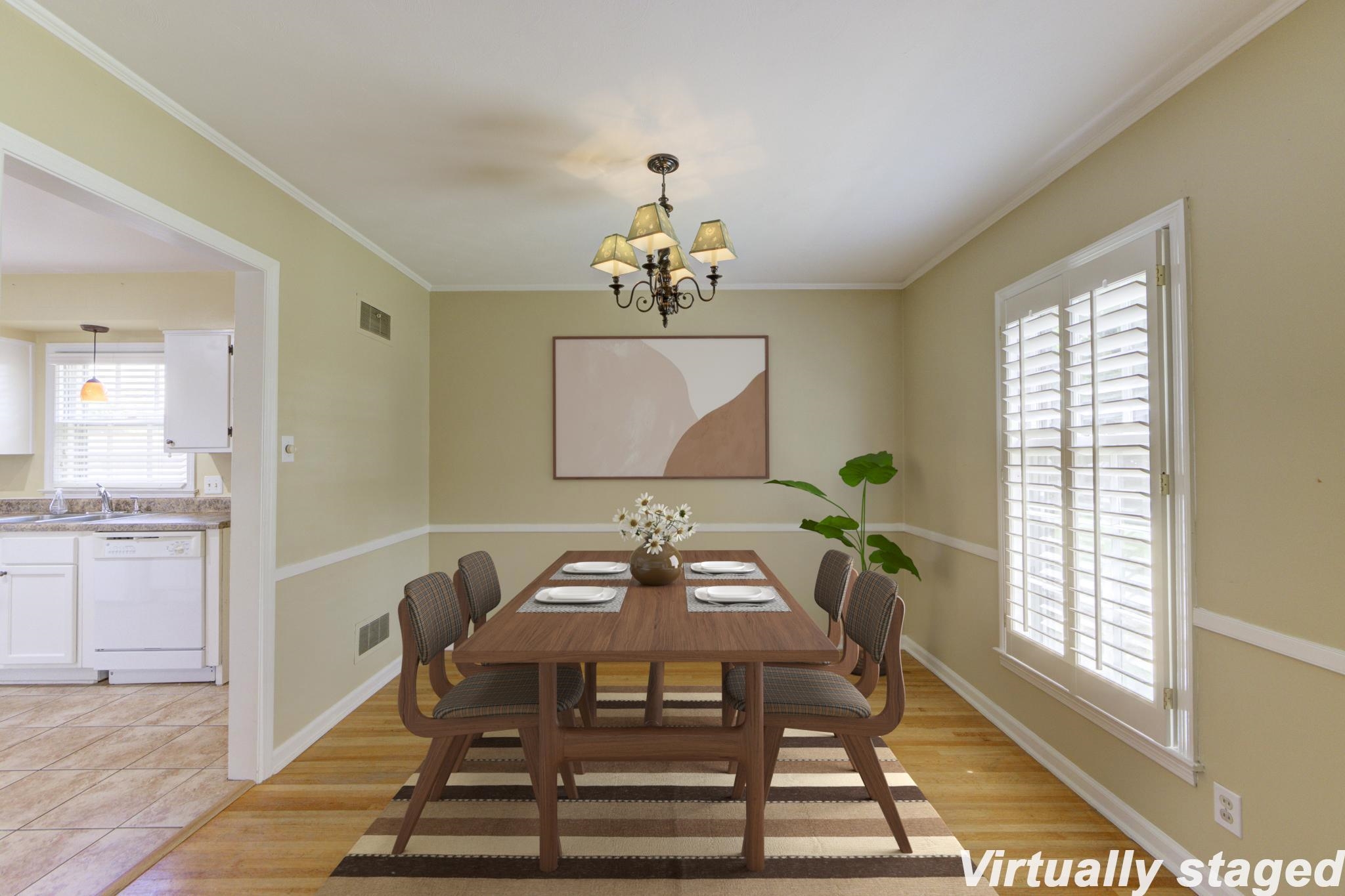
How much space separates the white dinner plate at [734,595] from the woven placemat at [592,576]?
0.48 metres

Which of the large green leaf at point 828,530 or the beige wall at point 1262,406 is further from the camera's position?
the large green leaf at point 828,530

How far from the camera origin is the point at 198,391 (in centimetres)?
404

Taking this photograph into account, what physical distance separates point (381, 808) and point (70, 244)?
3728 mm

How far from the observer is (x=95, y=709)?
11.3ft

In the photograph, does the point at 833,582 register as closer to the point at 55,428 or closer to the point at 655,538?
the point at 655,538

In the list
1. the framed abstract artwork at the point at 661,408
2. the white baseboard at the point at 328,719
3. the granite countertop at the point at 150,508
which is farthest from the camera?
the framed abstract artwork at the point at 661,408

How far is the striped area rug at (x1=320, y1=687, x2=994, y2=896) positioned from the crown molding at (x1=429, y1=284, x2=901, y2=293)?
9.96 feet

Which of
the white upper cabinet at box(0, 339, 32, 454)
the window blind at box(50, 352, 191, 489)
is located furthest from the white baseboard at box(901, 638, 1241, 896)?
the white upper cabinet at box(0, 339, 32, 454)

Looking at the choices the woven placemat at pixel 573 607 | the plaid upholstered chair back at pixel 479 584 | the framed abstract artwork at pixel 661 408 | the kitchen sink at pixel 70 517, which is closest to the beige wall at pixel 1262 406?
the woven placemat at pixel 573 607

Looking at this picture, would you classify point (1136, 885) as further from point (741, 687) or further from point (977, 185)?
point (977, 185)

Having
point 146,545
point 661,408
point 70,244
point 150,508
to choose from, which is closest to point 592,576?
point 661,408

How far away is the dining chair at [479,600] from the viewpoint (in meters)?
2.60

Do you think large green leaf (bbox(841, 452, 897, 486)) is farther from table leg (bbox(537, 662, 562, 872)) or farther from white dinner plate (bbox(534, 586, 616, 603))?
table leg (bbox(537, 662, 562, 872))

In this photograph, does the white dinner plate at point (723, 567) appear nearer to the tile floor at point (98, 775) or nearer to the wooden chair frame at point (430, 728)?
the wooden chair frame at point (430, 728)
